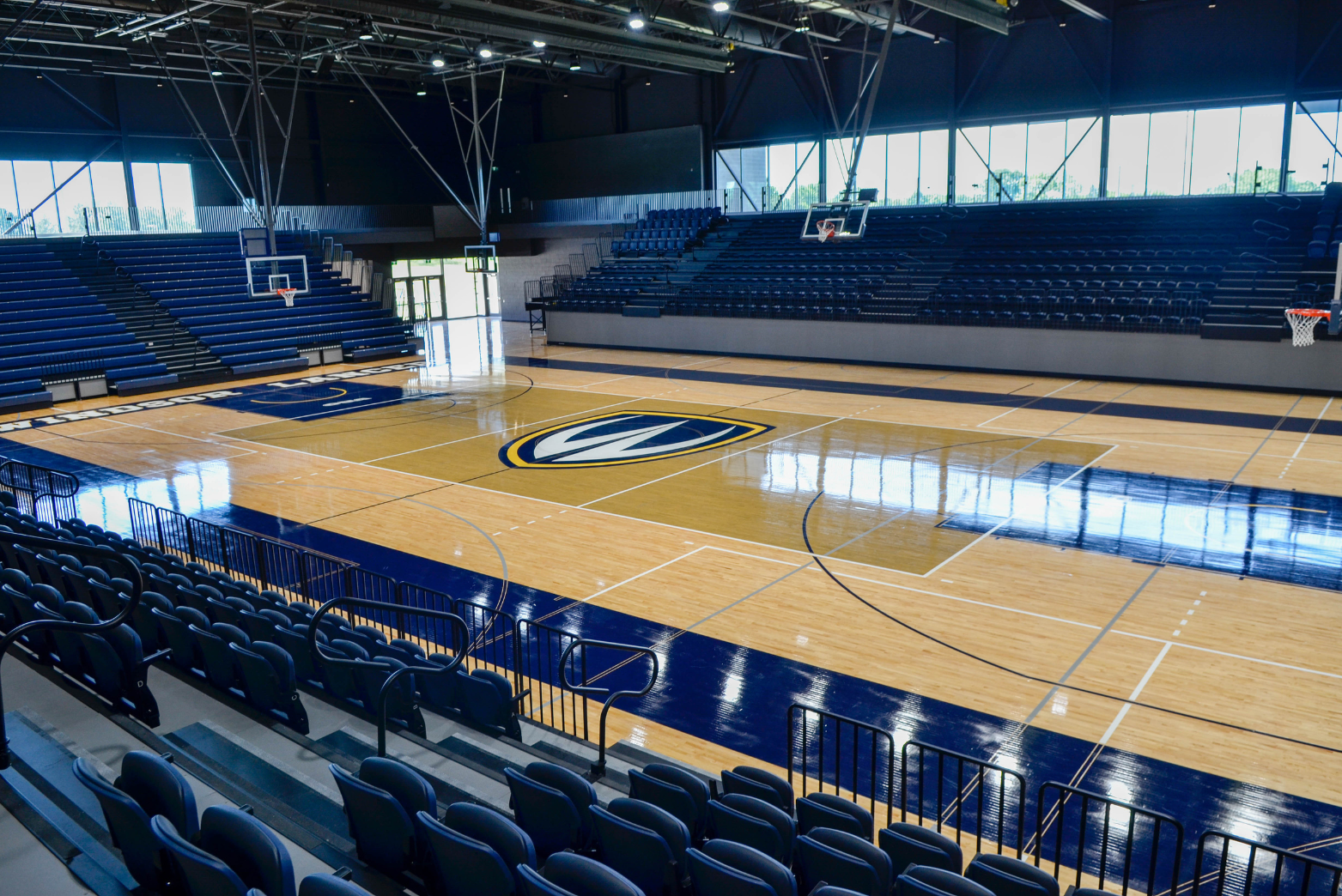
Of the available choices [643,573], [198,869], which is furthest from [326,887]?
[643,573]

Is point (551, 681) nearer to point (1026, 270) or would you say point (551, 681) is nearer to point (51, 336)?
point (1026, 270)

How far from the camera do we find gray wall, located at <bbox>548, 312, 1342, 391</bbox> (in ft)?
71.1

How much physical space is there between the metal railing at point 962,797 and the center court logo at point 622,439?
411 inches

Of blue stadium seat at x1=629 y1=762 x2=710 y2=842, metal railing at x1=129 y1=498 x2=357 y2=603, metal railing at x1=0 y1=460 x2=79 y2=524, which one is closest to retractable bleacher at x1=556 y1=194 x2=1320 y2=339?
metal railing at x1=129 y1=498 x2=357 y2=603

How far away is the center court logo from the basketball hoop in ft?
38.4

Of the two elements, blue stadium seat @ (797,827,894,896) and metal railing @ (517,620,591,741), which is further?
metal railing @ (517,620,591,741)

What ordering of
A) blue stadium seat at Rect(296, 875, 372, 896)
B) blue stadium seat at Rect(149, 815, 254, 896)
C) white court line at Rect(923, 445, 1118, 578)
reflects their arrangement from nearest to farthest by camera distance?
blue stadium seat at Rect(296, 875, 372, 896) → blue stadium seat at Rect(149, 815, 254, 896) → white court line at Rect(923, 445, 1118, 578)

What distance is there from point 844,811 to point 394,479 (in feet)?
39.9

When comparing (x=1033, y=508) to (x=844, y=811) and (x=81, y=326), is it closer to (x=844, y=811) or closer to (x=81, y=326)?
(x=844, y=811)

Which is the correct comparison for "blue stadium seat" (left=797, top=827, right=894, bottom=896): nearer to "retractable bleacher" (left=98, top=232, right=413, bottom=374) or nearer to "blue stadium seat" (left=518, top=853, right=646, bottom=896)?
"blue stadium seat" (left=518, top=853, right=646, bottom=896)

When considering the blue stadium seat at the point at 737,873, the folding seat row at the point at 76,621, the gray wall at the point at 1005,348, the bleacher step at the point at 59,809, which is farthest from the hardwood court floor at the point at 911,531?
the bleacher step at the point at 59,809

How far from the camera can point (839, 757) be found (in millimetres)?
6918

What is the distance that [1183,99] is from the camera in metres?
27.7

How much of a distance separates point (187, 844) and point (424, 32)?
29811mm
